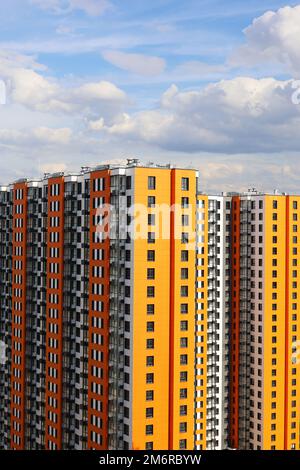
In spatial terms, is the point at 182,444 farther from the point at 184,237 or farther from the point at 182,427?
the point at 184,237

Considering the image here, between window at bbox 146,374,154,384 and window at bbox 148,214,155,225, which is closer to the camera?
window at bbox 146,374,154,384

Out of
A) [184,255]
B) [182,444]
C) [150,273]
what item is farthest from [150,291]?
[182,444]

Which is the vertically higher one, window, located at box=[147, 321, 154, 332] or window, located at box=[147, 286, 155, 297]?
window, located at box=[147, 286, 155, 297]

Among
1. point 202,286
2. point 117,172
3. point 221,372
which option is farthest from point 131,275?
point 221,372

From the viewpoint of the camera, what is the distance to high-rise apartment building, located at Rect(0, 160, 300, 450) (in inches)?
→ 1945

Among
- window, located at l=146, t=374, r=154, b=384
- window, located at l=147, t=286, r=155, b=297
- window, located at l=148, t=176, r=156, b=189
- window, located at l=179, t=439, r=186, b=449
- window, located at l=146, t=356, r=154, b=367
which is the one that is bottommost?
window, located at l=179, t=439, r=186, b=449

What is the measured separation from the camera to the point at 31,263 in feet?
220

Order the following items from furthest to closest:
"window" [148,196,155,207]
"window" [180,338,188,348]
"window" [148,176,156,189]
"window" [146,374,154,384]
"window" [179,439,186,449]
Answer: "window" [180,338,188,348] < "window" [148,176,156,189] < "window" [148,196,155,207] < "window" [179,439,186,449] < "window" [146,374,154,384]

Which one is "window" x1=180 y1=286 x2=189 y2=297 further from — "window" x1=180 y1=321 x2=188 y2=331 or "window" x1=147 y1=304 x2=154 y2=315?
"window" x1=147 y1=304 x2=154 y2=315

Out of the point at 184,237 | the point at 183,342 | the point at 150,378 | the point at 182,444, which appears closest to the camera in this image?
the point at 150,378

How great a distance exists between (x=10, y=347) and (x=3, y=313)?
4.24 m

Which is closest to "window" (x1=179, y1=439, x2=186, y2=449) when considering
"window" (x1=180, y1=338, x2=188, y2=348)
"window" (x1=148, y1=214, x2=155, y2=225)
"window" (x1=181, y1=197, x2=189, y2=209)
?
"window" (x1=180, y1=338, x2=188, y2=348)

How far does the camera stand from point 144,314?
49.2 meters
